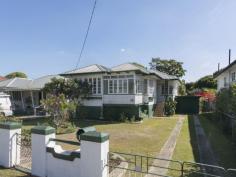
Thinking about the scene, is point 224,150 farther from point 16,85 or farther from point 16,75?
point 16,75

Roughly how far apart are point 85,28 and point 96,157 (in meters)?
8.60

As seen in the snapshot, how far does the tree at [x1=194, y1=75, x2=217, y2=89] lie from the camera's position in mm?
47406

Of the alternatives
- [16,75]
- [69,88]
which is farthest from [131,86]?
[16,75]

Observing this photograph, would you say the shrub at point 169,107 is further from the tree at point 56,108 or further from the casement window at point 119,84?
the tree at point 56,108

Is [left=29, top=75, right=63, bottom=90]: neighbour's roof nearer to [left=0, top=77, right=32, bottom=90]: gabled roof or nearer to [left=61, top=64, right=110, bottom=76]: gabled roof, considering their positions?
[left=0, top=77, right=32, bottom=90]: gabled roof

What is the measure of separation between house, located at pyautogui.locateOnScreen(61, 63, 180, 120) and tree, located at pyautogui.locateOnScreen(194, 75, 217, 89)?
30.1 m

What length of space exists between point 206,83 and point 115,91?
34659 millimetres

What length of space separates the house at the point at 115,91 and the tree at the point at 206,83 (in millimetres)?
30102

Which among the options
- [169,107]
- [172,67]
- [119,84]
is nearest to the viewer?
[119,84]

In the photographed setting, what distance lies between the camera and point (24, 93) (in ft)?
92.3

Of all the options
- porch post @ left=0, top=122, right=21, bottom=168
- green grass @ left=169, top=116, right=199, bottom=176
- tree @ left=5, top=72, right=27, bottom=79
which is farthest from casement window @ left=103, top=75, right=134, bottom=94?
tree @ left=5, top=72, right=27, bottom=79

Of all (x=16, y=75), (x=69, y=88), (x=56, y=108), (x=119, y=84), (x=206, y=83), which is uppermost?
(x=16, y=75)

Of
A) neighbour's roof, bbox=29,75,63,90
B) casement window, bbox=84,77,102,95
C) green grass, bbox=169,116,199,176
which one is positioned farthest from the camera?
neighbour's roof, bbox=29,75,63,90

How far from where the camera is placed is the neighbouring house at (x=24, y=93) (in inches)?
1020
